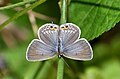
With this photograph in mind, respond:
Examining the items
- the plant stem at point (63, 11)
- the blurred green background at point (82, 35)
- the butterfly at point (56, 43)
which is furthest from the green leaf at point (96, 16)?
the butterfly at point (56, 43)

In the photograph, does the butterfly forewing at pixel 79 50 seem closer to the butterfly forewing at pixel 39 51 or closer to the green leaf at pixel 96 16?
the butterfly forewing at pixel 39 51

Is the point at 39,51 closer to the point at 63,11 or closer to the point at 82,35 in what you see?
the point at 63,11

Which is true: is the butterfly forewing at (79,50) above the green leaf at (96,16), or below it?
below

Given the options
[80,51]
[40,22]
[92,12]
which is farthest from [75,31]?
[40,22]

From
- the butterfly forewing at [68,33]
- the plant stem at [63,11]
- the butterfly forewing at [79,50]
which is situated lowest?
the butterfly forewing at [79,50]

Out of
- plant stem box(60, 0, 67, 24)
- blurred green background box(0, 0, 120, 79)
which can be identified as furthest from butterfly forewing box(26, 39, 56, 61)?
blurred green background box(0, 0, 120, 79)

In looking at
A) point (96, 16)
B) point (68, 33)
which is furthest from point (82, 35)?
point (68, 33)

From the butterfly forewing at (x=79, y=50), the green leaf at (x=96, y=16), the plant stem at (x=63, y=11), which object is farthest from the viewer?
the green leaf at (x=96, y=16)

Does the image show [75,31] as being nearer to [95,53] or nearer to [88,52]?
[88,52]
